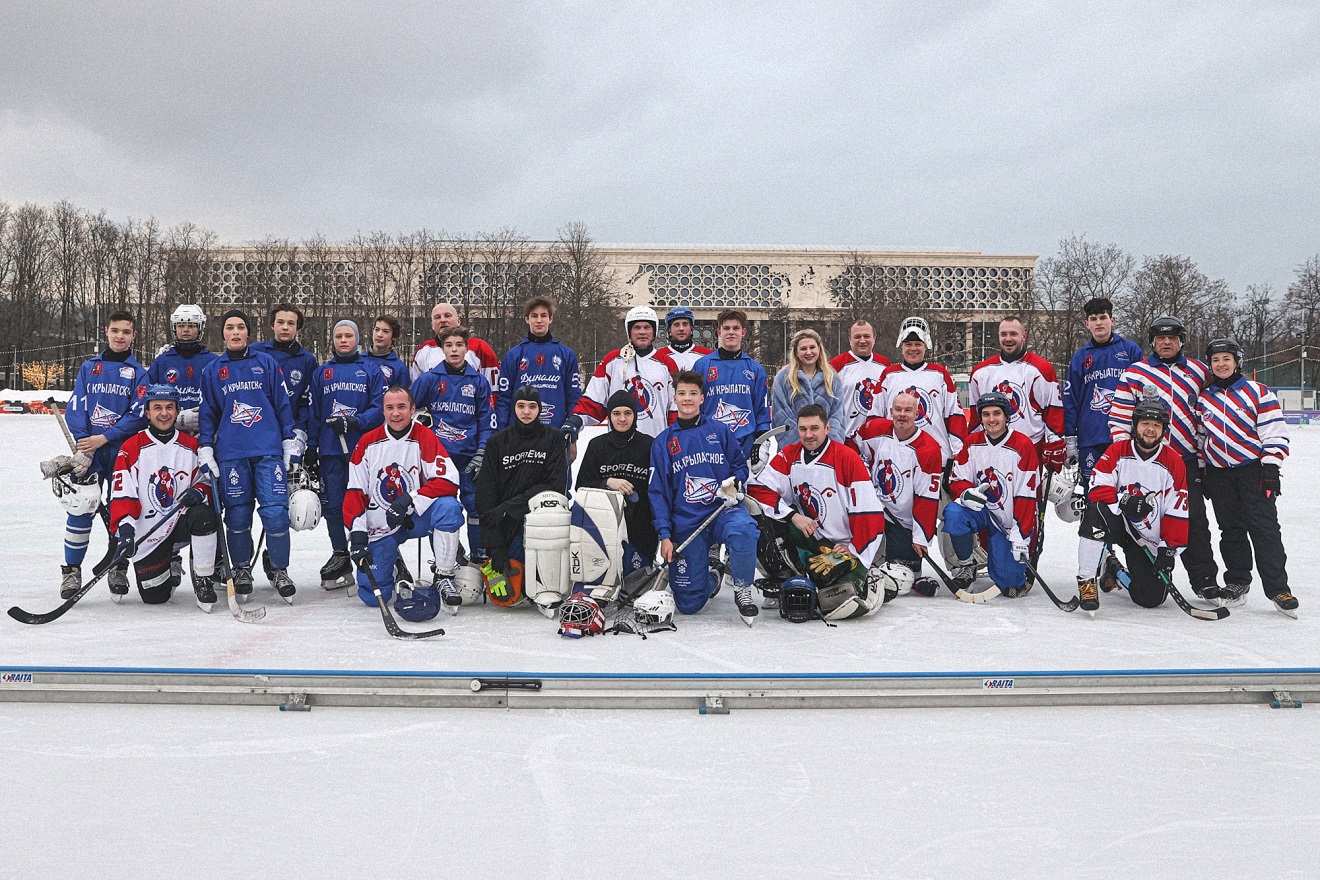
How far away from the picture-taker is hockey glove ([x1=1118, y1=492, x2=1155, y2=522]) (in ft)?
18.5

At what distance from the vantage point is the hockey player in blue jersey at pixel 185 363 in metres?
6.05

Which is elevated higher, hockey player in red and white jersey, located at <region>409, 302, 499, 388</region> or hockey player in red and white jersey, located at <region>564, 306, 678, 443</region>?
hockey player in red and white jersey, located at <region>409, 302, 499, 388</region>

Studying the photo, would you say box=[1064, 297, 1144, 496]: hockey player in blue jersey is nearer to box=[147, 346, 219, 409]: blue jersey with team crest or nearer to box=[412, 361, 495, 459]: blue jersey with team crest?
box=[412, 361, 495, 459]: blue jersey with team crest

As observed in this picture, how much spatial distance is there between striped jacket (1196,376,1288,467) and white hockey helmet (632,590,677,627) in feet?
12.0

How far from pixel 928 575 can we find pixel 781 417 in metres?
1.56

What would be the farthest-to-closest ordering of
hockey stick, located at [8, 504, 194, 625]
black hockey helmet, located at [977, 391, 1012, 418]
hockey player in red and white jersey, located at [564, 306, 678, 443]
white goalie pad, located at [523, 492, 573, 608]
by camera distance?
hockey player in red and white jersey, located at [564, 306, 678, 443], black hockey helmet, located at [977, 391, 1012, 418], white goalie pad, located at [523, 492, 573, 608], hockey stick, located at [8, 504, 194, 625]

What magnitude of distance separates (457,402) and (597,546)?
5.68 feet

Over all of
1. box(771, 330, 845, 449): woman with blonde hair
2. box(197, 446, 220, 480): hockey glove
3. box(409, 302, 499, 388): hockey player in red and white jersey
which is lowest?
box(197, 446, 220, 480): hockey glove

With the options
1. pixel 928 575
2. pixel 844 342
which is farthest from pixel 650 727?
pixel 844 342

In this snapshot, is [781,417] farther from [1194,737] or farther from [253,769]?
[253,769]

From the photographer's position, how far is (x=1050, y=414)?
657cm

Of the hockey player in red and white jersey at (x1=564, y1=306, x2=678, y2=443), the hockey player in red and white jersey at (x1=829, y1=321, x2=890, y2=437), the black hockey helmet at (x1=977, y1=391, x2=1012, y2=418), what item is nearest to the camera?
the black hockey helmet at (x1=977, y1=391, x2=1012, y2=418)

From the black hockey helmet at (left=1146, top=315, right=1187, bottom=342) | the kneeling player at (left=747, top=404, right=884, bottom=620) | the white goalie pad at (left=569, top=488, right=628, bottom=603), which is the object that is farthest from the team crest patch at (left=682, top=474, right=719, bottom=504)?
the black hockey helmet at (left=1146, top=315, right=1187, bottom=342)

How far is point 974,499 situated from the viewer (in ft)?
19.6
